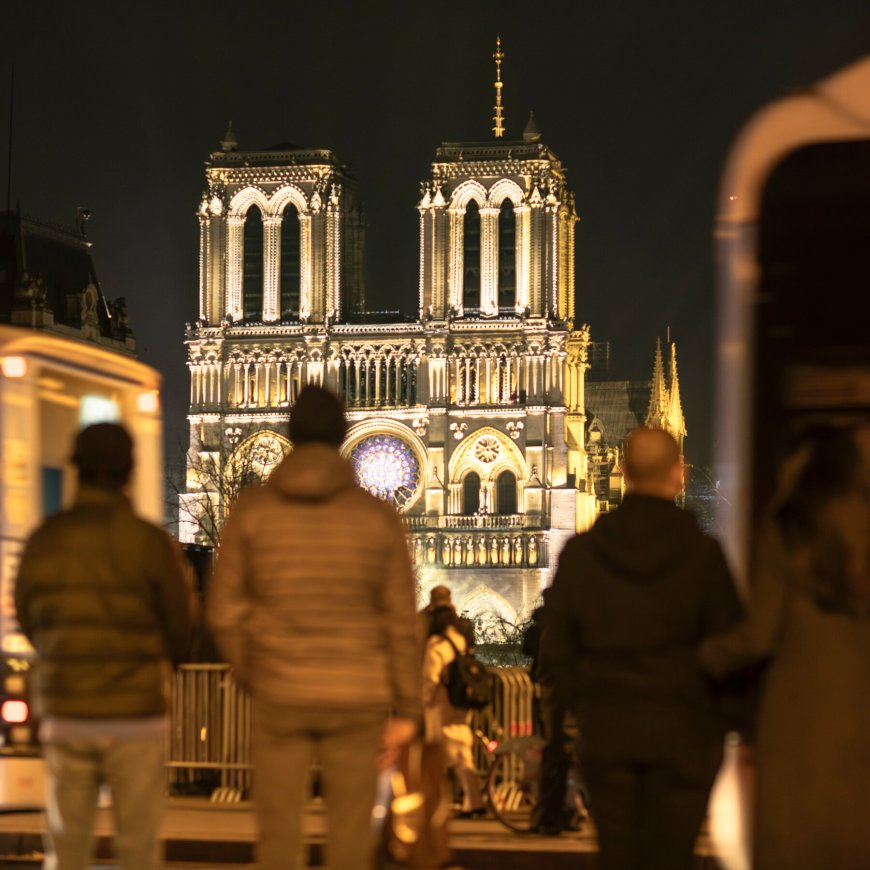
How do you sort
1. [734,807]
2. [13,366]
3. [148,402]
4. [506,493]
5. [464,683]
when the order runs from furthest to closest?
[506,493] < [464,683] < [148,402] < [13,366] < [734,807]

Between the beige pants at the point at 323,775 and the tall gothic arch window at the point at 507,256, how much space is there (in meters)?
84.9

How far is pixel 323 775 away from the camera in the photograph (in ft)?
21.4

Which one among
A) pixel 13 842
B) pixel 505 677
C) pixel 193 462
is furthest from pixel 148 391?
pixel 193 462

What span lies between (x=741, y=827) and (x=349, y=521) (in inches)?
64.2

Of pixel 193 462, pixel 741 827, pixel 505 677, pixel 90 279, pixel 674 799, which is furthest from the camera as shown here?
pixel 193 462

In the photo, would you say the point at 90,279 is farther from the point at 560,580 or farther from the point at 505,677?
the point at 560,580

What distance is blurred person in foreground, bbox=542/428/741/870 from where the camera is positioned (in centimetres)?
640

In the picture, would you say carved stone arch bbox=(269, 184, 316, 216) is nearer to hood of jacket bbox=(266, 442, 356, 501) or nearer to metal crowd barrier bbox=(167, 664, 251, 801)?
metal crowd barrier bbox=(167, 664, 251, 801)

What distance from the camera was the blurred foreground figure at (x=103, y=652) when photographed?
668cm

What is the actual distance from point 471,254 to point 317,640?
8602 cm

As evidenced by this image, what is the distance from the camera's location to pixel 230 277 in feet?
307

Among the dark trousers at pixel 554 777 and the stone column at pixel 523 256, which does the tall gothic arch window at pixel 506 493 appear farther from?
the dark trousers at pixel 554 777

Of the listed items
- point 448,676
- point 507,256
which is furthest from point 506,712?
point 507,256

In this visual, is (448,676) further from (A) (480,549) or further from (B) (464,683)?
(A) (480,549)
